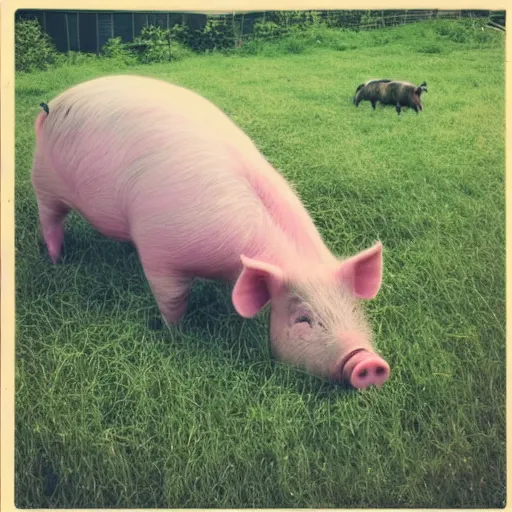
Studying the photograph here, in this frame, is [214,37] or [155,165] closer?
[155,165]

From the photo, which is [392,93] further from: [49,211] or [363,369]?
[49,211]

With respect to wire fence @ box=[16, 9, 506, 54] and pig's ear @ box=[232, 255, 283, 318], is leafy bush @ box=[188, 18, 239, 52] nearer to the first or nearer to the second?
wire fence @ box=[16, 9, 506, 54]

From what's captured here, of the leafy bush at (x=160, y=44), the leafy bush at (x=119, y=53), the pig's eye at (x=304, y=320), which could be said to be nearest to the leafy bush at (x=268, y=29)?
the leafy bush at (x=160, y=44)

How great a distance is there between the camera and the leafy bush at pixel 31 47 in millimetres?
3193

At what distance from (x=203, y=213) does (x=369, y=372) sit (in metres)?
0.90

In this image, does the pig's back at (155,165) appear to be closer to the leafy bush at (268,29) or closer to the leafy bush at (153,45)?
the leafy bush at (153,45)

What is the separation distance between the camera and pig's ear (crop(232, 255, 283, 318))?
2.61m

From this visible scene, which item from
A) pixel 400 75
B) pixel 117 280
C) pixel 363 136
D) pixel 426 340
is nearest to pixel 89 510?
pixel 117 280

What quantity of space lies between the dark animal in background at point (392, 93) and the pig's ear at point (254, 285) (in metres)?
1.20

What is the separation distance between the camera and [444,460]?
2.79 meters

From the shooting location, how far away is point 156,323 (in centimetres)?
303

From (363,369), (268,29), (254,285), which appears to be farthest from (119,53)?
(363,369)

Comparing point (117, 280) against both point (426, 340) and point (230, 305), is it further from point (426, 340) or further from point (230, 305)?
point (426, 340)

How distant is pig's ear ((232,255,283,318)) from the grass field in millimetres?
203
